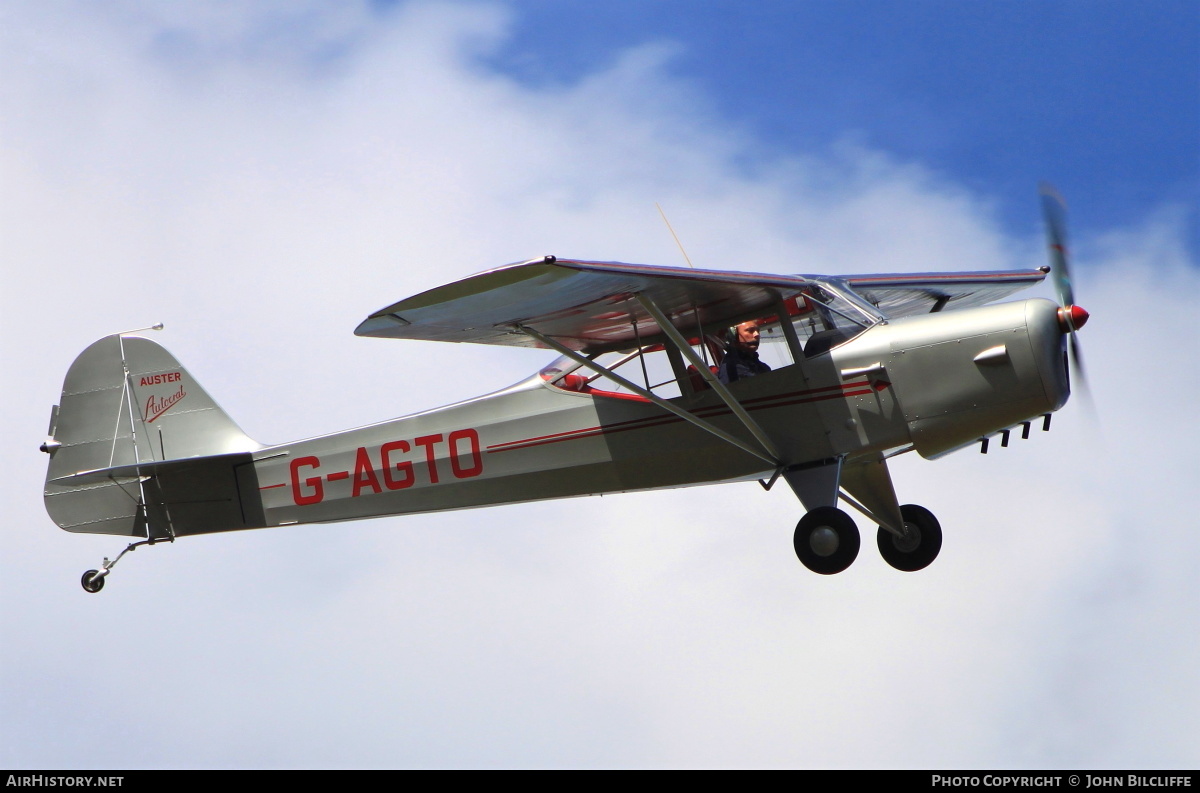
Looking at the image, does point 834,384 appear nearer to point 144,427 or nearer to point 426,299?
point 426,299

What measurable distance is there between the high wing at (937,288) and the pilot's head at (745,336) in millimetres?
1663

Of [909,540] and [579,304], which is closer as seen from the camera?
[579,304]

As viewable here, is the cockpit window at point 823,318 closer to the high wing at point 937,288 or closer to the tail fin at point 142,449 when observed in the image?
the high wing at point 937,288

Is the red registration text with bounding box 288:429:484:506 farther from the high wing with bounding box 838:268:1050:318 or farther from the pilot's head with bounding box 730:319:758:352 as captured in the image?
the high wing with bounding box 838:268:1050:318

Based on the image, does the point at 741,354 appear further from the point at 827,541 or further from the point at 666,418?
the point at 827,541

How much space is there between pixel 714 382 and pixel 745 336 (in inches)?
24.1

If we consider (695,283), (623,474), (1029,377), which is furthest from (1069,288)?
(623,474)

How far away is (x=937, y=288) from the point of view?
11406mm

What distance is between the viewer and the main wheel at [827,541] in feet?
29.5

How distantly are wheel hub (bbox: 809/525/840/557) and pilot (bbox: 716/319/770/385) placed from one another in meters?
1.27

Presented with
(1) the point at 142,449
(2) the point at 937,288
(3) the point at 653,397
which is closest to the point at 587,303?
(3) the point at 653,397

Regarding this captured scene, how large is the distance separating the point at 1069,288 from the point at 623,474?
3.55 metres
